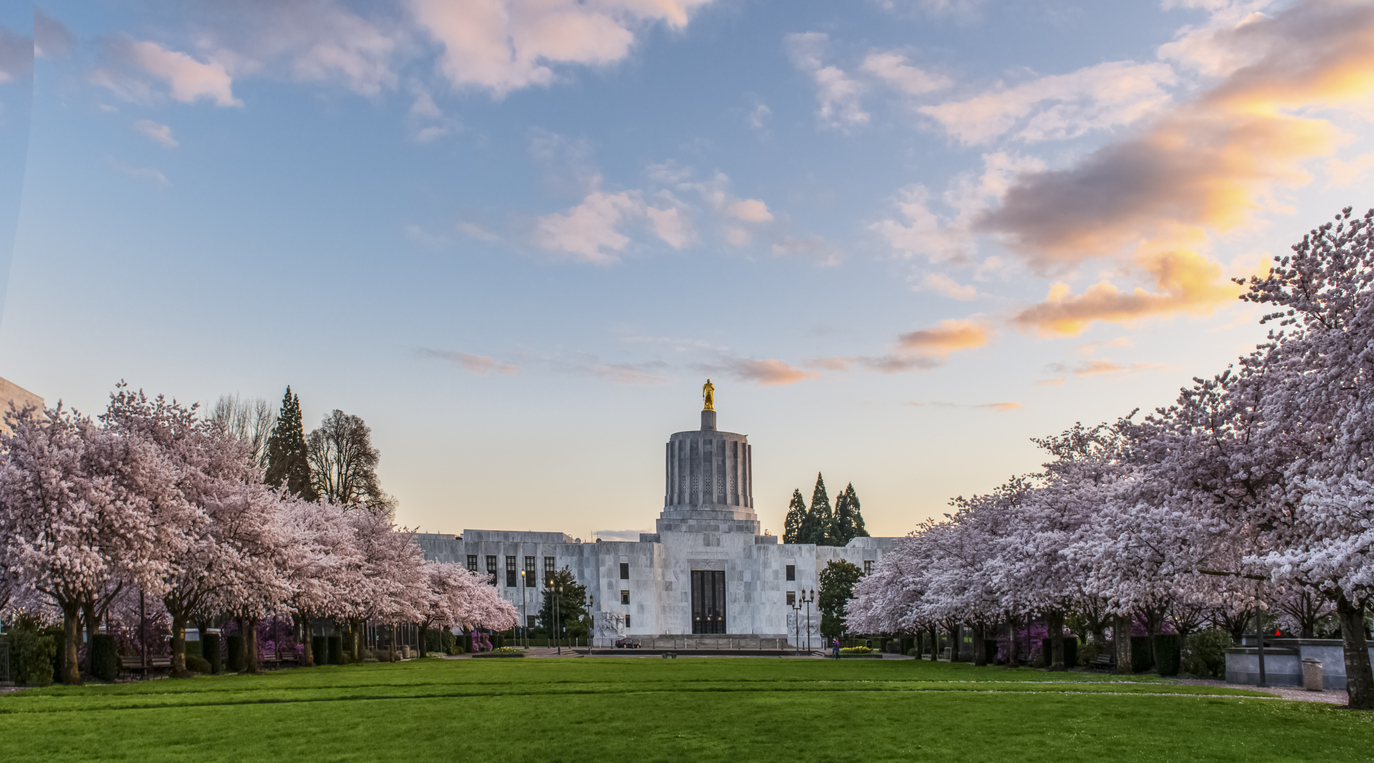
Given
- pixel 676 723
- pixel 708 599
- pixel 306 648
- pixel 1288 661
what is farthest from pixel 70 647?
pixel 708 599

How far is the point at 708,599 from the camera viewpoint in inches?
4299

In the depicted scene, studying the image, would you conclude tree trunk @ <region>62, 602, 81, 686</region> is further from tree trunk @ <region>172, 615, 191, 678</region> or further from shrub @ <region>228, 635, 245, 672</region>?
shrub @ <region>228, 635, 245, 672</region>

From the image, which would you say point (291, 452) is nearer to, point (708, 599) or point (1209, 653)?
point (708, 599)

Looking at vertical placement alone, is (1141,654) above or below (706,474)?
below

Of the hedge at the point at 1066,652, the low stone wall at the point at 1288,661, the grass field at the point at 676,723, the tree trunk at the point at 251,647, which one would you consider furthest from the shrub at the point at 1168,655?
the tree trunk at the point at 251,647

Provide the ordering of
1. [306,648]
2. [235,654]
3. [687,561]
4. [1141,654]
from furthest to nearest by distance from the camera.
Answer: [687,561]
[306,648]
[235,654]
[1141,654]

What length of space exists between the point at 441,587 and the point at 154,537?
3811 cm

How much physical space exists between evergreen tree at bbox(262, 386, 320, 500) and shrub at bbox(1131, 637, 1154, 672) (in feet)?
174

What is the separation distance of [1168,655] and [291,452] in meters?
57.2

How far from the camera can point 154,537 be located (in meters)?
32.3

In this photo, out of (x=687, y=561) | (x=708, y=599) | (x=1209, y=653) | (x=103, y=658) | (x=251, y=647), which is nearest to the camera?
(x=103, y=658)

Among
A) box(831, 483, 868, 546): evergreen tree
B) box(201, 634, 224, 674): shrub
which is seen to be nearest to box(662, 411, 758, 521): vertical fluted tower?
box(831, 483, 868, 546): evergreen tree

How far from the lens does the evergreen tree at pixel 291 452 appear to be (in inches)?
Answer: 2874

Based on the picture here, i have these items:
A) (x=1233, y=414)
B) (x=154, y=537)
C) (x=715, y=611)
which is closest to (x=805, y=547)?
(x=715, y=611)
